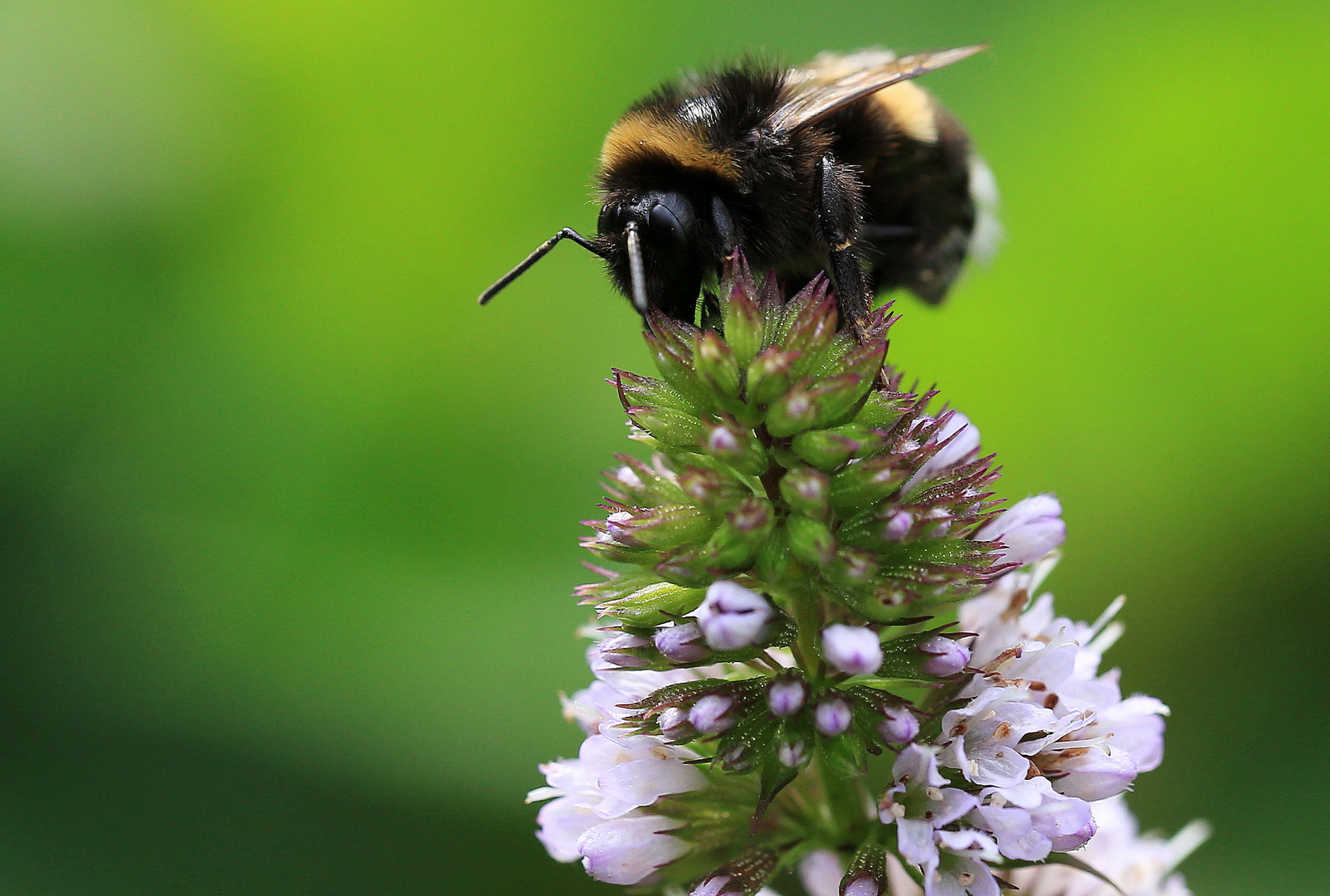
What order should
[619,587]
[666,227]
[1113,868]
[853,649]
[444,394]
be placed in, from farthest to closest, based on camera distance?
[444,394], [1113,868], [666,227], [619,587], [853,649]

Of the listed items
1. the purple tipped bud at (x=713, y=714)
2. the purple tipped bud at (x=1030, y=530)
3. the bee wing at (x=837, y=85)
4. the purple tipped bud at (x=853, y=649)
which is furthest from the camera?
the bee wing at (x=837, y=85)

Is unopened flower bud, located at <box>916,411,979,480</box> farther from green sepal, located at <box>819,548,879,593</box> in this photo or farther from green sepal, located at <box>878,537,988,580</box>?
green sepal, located at <box>819,548,879,593</box>

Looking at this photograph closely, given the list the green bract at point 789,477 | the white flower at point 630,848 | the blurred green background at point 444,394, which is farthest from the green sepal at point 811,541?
the blurred green background at point 444,394

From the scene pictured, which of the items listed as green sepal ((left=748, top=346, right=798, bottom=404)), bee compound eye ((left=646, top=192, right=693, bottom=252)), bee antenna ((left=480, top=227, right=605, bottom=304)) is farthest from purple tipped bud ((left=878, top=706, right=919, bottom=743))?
bee antenna ((left=480, top=227, right=605, bottom=304))

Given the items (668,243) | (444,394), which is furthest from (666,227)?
(444,394)

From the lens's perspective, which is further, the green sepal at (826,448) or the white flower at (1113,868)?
the white flower at (1113,868)

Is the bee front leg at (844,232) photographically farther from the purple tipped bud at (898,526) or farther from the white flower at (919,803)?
the white flower at (919,803)

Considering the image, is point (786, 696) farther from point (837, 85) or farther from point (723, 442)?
point (837, 85)

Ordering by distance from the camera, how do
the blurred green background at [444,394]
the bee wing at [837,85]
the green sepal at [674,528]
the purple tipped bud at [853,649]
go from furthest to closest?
the blurred green background at [444,394] < the bee wing at [837,85] < the green sepal at [674,528] < the purple tipped bud at [853,649]
